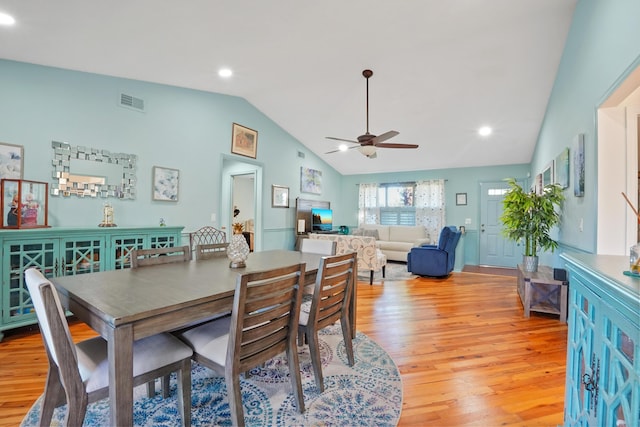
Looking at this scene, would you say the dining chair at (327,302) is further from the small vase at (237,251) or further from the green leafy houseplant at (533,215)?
the green leafy houseplant at (533,215)

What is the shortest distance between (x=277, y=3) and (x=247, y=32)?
21.8 inches

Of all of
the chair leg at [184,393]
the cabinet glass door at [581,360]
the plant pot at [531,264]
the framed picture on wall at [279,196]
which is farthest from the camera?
the framed picture on wall at [279,196]

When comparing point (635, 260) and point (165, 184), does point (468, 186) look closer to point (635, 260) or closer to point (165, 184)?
point (165, 184)

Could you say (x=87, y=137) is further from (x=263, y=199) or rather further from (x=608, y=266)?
(x=608, y=266)

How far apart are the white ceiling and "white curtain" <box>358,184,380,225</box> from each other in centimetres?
288

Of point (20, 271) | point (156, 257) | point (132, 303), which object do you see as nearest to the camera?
point (132, 303)

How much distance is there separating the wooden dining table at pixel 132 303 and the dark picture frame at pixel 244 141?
11.4ft

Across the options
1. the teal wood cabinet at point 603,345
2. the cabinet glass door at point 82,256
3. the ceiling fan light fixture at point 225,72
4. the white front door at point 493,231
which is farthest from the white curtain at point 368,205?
the teal wood cabinet at point 603,345

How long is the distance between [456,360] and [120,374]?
2306 mm

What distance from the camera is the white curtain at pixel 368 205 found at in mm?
8289

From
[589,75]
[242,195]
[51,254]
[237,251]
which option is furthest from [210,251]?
[242,195]

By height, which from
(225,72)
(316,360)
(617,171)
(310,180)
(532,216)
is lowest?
(316,360)

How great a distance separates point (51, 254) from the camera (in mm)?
2842

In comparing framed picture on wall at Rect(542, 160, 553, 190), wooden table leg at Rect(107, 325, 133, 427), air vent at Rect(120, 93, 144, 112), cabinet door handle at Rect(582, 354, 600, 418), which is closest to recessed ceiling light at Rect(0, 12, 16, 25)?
air vent at Rect(120, 93, 144, 112)
